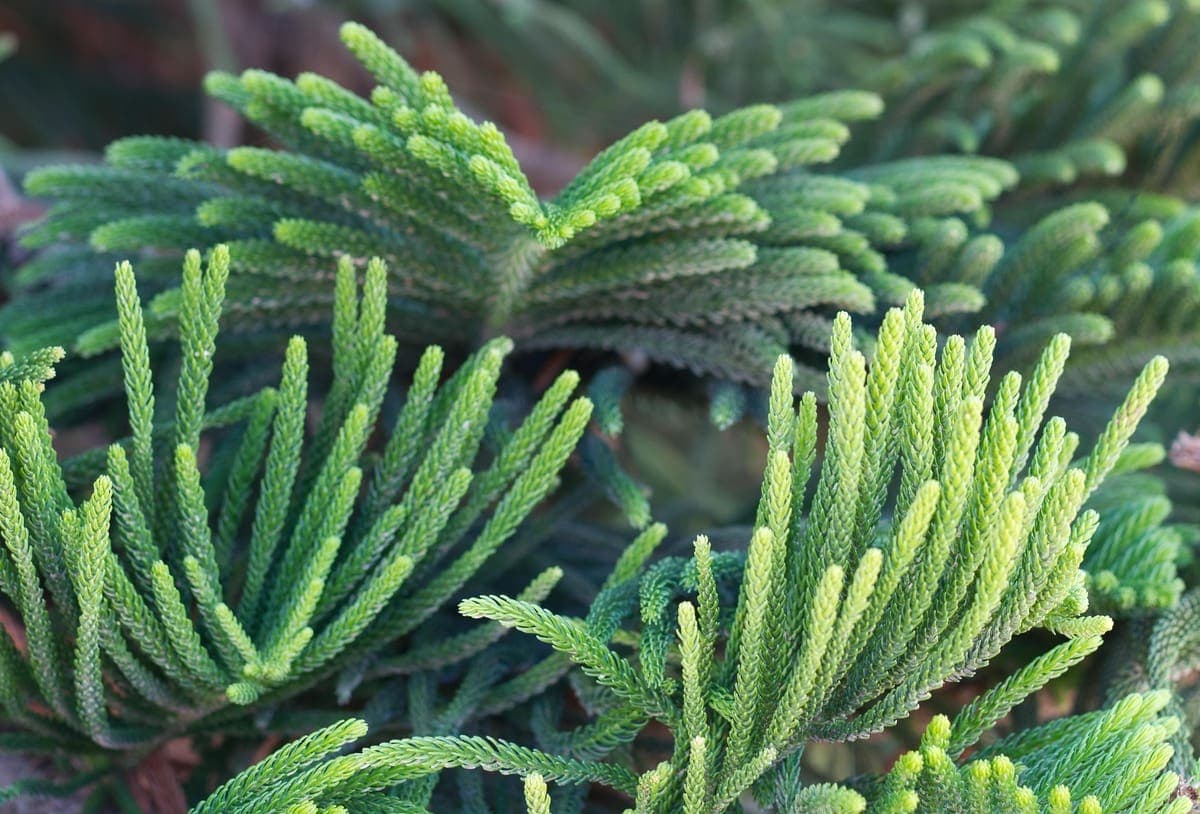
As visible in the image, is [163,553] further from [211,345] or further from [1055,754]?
[1055,754]

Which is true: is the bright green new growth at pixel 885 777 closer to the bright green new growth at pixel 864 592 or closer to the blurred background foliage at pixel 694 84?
the bright green new growth at pixel 864 592

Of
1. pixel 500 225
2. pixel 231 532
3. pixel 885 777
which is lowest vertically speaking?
pixel 885 777

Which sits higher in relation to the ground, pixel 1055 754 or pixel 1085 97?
pixel 1085 97

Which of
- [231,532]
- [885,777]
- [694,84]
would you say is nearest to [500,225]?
[231,532]

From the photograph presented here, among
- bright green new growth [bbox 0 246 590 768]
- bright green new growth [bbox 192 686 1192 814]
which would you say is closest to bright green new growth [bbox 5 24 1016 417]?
bright green new growth [bbox 0 246 590 768]

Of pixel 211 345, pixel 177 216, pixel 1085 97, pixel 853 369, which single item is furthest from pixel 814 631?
pixel 1085 97

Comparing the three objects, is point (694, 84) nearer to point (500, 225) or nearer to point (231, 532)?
point (500, 225)

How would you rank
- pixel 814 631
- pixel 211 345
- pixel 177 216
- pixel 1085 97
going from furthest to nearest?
pixel 1085 97 → pixel 177 216 → pixel 211 345 → pixel 814 631
